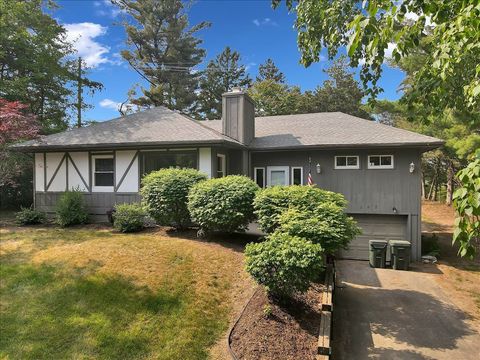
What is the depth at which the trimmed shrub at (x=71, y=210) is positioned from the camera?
11.3 meters

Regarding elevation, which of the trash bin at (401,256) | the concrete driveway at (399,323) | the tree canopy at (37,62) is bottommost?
the concrete driveway at (399,323)

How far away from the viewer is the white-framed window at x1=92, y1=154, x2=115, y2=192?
12.4 meters

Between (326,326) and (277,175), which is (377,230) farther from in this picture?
(326,326)

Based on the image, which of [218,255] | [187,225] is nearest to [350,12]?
[218,255]

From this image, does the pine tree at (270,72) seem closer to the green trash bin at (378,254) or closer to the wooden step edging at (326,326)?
the green trash bin at (378,254)

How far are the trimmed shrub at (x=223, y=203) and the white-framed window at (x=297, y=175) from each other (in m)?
4.11

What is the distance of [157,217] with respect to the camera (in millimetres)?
9812

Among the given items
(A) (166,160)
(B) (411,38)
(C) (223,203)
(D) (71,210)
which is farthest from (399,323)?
(D) (71,210)

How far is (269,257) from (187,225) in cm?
536

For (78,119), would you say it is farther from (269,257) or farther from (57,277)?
(269,257)

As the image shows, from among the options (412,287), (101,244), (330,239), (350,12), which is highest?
(350,12)

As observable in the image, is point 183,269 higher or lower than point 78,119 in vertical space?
lower

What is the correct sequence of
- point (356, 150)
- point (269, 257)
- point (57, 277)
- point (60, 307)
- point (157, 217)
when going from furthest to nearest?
point (356, 150)
point (157, 217)
point (57, 277)
point (60, 307)
point (269, 257)

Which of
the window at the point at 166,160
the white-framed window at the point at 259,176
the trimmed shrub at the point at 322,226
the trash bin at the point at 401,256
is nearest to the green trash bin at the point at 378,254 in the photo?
the trash bin at the point at 401,256
